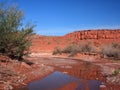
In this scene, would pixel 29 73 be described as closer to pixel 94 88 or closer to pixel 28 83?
pixel 28 83

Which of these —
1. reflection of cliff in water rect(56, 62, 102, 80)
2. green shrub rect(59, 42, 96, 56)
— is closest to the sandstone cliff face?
green shrub rect(59, 42, 96, 56)

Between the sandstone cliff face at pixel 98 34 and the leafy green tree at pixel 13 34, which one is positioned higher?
the sandstone cliff face at pixel 98 34

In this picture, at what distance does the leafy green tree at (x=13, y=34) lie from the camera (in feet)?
62.7

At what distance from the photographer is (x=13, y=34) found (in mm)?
19578

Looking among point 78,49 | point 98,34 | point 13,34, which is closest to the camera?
point 13,34

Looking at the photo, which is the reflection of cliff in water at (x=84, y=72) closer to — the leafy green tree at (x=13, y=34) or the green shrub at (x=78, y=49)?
the leafy green tree at (x=13, y=34)

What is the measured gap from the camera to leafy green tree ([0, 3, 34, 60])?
62.7 feet

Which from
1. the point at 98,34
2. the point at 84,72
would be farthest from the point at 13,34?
the point at 98,34

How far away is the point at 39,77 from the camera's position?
1719 cm

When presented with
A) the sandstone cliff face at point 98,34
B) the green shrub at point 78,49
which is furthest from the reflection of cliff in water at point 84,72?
the sandstone cliff face at point 98,34

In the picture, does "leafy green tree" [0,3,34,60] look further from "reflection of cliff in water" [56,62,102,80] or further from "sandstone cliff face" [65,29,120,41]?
"sandstone cliff face" [65,29,120,41]

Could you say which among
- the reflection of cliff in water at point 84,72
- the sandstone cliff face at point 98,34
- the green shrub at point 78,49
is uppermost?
the sandstone cliff face at point 98,34

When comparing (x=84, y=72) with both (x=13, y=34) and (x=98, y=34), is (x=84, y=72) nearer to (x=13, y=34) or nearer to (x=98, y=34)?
(x=13, y=34)

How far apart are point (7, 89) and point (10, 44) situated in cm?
779
